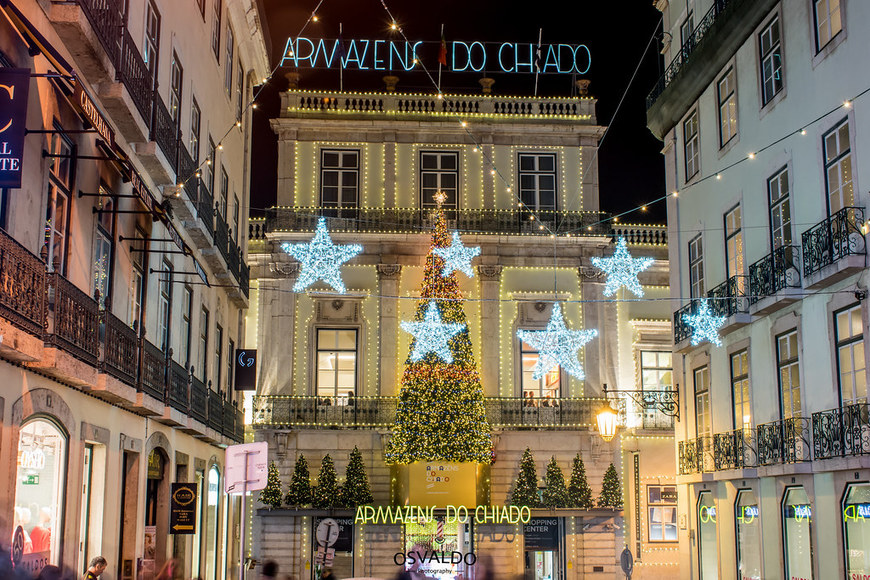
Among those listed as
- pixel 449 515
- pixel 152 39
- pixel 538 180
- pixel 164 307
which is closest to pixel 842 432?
pixel 164 307

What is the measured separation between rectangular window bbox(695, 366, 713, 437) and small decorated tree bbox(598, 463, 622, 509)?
7441mm

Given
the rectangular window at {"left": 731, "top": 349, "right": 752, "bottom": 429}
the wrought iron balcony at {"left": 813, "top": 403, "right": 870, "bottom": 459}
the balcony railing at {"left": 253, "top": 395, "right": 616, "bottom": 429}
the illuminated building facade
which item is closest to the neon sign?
the illuminated building facade

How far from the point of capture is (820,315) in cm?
1675

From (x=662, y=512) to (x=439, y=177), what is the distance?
12523 mm

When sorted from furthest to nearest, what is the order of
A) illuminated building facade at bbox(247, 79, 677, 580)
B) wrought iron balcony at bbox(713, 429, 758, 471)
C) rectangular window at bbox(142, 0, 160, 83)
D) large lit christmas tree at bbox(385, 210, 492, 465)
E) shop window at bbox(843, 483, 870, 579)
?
illuminated building facade at bbox(247, 79, 677, 580)
large lit christmas tree at bbox(385, 210, 492, 465)
wrought iron balcony at bbox(713, 429, 758, 471)
rectangular window at bbox(142, 0, 160, 83)
shop window at bbox(843, 483, 870, 579)

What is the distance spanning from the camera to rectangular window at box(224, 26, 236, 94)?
81.4 ft

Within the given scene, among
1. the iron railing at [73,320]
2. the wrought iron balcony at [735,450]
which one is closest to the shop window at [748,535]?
the wrought iron balcony at [735,450]

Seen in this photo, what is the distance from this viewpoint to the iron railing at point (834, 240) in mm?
15297

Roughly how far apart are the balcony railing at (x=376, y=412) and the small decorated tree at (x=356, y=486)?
126 centimetres

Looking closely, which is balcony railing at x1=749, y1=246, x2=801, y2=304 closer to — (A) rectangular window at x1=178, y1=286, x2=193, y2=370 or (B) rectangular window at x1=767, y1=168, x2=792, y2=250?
(B) rectangular window at x1=767, y1=168, x2=792, y2=250

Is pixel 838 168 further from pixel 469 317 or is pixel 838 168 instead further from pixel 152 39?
pixel 469 317

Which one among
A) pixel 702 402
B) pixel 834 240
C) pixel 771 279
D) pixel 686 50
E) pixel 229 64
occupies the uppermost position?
pixel 229 64

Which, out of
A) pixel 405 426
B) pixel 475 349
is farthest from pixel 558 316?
pixel 405 426

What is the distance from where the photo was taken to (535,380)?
104 feet
